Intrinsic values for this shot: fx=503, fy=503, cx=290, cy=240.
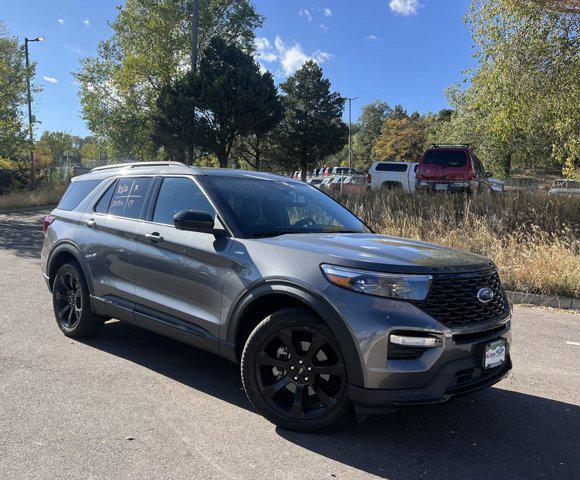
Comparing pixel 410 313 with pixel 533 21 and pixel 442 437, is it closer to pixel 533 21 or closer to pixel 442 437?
pixel 442 437

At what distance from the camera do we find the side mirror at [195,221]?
11.6 ft

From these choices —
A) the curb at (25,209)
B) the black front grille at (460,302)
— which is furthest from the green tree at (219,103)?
the black front grille at (460,302)

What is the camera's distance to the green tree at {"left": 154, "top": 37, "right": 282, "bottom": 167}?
23562mm

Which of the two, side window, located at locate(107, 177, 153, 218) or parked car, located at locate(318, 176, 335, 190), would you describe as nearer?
side window, located at locate(107, 177, 153, 218)

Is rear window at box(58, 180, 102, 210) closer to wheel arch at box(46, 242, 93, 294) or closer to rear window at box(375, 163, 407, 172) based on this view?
wheel arch at box(46, 242, 93, 294)

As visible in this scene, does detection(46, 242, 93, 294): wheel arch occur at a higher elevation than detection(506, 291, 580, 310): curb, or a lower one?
higher

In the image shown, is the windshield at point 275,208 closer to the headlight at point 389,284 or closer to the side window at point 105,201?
the headlight at point 389,284

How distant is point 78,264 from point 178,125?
67.4 feet

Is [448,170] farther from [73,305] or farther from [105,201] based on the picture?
[73,305]

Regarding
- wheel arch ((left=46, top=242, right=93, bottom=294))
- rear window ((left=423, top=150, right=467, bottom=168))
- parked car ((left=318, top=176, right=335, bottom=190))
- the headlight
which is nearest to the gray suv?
the headlight

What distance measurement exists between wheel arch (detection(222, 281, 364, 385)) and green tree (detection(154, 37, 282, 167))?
21229mm

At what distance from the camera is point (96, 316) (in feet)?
16.3

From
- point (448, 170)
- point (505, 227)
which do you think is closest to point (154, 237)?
point (505, 227)

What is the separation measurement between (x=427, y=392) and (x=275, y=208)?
6.35 feet
